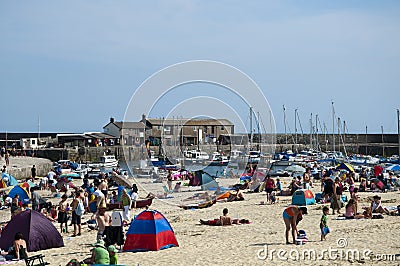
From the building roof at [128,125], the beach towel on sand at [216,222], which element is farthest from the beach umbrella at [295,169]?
the building roof at [128,125]

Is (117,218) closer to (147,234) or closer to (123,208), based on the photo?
(147,234)

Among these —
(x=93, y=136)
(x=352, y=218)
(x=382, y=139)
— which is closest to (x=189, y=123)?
(x=93, y=136)

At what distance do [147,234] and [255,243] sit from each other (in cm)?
251

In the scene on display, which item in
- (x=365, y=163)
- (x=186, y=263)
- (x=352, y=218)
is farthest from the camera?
(x=365, y=163)

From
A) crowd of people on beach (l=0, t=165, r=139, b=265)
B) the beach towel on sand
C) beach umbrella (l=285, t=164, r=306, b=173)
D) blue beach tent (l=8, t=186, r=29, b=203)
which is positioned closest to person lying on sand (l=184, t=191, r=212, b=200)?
crowd of people on beach (l=0, t=165, r=139, b=265)

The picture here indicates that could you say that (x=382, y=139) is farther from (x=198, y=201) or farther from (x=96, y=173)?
(x=198, y=201)

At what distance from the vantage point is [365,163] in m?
47.3

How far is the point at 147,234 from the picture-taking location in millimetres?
13602

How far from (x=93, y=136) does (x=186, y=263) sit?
2234 inches

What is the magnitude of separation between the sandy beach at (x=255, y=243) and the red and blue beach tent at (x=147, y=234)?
26cm

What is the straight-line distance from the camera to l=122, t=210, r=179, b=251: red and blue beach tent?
44.4 feet

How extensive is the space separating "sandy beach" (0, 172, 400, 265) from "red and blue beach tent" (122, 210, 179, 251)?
0.26m

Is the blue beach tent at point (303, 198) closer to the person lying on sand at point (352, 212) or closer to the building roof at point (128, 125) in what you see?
the person lying on sand at point (352, 212)

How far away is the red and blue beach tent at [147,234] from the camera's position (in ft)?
44.4
